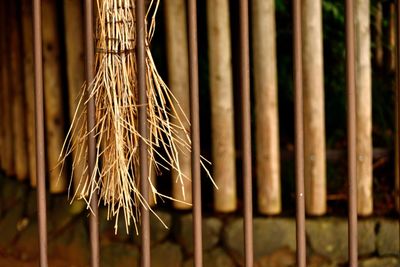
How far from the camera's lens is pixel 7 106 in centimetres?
494

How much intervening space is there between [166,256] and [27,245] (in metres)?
0.83

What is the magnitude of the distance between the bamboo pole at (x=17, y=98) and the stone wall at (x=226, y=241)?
19.4 inches

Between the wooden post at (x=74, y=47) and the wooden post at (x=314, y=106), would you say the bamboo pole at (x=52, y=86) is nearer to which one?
the wooden post at (x=74, y=47)

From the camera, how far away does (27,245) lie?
462 centimetres

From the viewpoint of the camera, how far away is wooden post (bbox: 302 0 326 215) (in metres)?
3.97

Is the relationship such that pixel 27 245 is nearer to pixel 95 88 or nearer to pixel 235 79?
pixel 235 79

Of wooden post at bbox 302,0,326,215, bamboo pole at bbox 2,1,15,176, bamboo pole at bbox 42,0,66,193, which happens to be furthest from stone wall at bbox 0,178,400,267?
bamboo pole at bbox 2,1,15,176

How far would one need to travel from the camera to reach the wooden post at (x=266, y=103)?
4.02m

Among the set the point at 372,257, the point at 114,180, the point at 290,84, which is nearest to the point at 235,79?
the point at 290,84

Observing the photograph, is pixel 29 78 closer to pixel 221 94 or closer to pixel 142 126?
pixel 221 94

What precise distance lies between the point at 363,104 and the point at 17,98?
1.88 m

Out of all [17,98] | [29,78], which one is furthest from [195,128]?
[17,98]

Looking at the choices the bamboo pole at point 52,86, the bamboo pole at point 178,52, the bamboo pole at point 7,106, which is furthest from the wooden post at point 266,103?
the bamboo pole at point 7,106

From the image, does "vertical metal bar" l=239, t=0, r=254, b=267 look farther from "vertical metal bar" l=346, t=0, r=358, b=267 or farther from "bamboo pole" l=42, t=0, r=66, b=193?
"bamboo pole" l=42, t=0, r=66, b=193
